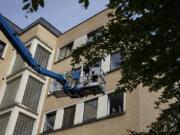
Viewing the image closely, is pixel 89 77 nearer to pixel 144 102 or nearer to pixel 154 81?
pixel 144 102

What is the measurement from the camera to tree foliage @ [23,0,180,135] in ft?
22.9

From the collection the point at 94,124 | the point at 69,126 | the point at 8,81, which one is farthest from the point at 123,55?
the point at 8,81

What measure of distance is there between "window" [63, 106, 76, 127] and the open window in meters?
1.23

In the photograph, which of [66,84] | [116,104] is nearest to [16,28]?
[66,84]

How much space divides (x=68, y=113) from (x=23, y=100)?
137 inches

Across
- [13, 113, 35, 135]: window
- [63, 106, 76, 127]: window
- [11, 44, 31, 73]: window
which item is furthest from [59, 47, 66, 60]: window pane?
[13, 113, 35, 135]: window

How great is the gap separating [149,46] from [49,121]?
16157 mm

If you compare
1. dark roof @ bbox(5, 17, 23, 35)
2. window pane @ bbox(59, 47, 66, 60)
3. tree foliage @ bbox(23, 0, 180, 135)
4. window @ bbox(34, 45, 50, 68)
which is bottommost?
tree foliage @ bbox(23, 0, 180, 135)

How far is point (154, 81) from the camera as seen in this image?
27.6 feet

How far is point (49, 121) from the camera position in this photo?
2250cm

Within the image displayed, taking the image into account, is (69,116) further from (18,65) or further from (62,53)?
(62,53)

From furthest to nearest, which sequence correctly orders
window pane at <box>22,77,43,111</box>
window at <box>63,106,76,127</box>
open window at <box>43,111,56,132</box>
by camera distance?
window pane at <box>22,77,43,111</box> → open window at <box>43,111,56,132</box> → window at <box>63,106,76,127</box>

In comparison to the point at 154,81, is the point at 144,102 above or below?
above

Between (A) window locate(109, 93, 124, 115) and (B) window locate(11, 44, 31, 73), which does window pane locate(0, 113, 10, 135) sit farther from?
(A) window locate(109, 93, 124, 115)
